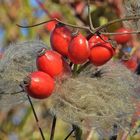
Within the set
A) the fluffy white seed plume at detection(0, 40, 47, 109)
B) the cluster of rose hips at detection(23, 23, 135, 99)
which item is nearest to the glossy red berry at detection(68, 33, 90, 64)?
the cluster of rose hips at detection(23, 23, 135, 99)

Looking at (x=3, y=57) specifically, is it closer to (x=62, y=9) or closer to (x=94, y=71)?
(x=94, y=71)

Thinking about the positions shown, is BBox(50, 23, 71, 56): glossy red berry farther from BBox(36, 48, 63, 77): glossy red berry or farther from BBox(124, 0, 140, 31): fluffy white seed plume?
BBox(124, 0, 140, 31): fluffy white seed plume

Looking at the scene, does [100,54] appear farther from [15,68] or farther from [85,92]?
[15,68]

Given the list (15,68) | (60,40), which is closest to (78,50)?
(60,40)

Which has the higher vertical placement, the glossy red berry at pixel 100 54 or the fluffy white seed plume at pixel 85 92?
the glossy red berry at pixel 100 54

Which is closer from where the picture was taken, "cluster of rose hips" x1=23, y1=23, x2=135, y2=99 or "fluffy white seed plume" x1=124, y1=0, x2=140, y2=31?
"cluster of rose hips" x1=23, y1=23, x2=135, y2=99

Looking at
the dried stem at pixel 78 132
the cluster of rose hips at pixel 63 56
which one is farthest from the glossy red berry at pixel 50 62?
the dried stem at pixel 78 132

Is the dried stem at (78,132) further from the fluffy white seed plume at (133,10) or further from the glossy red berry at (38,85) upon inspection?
the fluffy white seed plume at (133,10)
